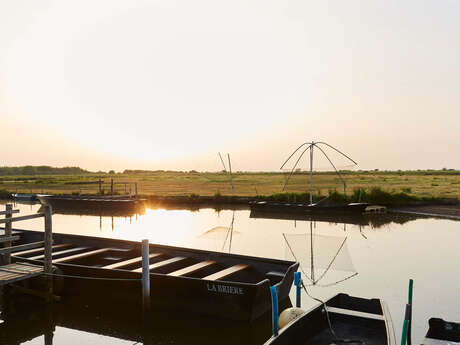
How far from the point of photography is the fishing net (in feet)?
46.5

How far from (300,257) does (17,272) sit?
11.0 m

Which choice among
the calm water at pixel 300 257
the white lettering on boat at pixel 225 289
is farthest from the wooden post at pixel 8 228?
the white lettering on boat at pixel 225 289

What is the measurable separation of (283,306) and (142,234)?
15.9 metres

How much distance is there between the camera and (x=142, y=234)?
83.4 feet

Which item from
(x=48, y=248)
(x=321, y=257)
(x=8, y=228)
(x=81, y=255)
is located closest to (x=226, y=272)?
(x=48, y=248)

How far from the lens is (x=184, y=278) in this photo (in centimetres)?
989

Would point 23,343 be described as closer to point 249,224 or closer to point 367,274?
point 367,274

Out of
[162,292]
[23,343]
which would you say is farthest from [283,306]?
[23,343]

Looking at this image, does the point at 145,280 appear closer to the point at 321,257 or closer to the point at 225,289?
the point at 225,289

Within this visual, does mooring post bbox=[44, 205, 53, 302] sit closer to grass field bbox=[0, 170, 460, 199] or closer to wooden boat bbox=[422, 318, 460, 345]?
wooden boat bbox=[422, 318, 460, 345]

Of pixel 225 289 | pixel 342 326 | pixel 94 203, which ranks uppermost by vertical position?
pixel 94 203

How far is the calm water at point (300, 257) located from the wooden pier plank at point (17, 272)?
108cm

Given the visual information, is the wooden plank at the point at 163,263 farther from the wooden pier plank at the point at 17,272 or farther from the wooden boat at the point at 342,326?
the wooden boat at the point at 342,326

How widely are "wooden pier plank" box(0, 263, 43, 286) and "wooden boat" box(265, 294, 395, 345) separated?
722 cm
